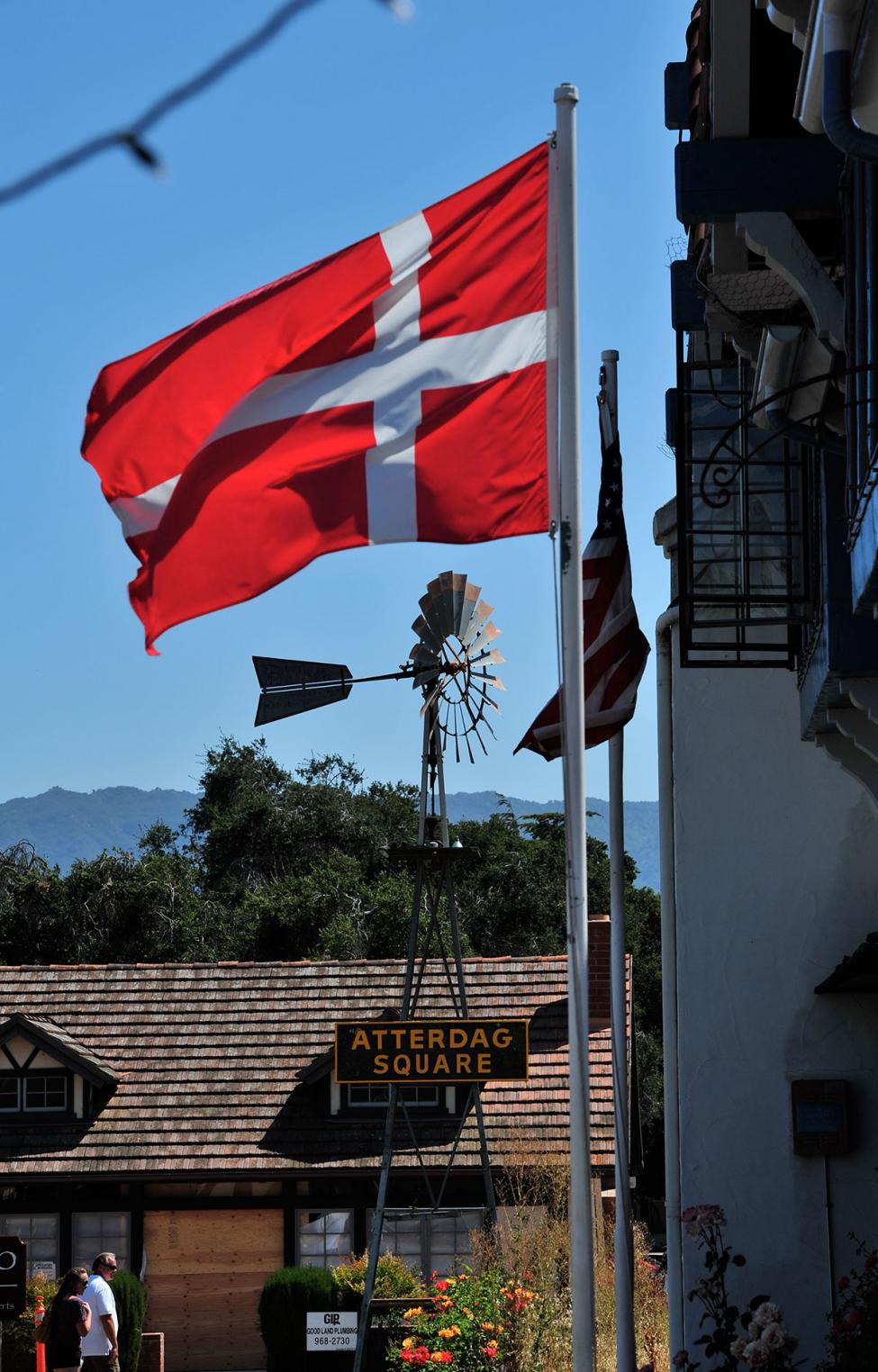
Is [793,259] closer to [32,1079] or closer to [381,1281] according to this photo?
[381,1281]

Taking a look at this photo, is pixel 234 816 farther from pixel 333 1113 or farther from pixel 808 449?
pixel 808 449

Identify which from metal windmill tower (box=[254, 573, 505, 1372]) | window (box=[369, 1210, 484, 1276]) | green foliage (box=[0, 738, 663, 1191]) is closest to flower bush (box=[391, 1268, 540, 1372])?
metal windmill tower (box=[254, 573, 505, 1372])

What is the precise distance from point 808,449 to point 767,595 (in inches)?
30.4

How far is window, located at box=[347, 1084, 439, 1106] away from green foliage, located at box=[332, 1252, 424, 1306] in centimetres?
497

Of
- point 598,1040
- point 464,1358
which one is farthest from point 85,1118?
point 464,1358

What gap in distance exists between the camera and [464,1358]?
1490 cm

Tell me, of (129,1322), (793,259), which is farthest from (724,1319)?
(129,1322)

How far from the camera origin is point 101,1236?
1013 inches

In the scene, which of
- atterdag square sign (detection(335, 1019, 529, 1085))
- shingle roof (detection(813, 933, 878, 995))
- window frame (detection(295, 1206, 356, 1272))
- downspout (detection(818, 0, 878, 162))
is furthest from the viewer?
window frame (detection(295, 1206, 356, 1272))

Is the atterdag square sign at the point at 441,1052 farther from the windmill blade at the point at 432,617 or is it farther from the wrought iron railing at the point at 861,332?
the wrought iron railing at the point at 861,332

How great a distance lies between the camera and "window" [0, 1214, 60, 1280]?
25656 mm

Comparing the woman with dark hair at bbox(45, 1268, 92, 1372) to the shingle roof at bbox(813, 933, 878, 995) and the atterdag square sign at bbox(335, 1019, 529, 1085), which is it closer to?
the atterdag square sign at bbox(335, 1019, 529, 1085)

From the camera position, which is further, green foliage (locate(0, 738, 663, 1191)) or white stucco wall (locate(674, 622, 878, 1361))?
green foliage (locate(0, 738, 663, 1191))

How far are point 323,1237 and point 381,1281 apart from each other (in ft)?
18.5
